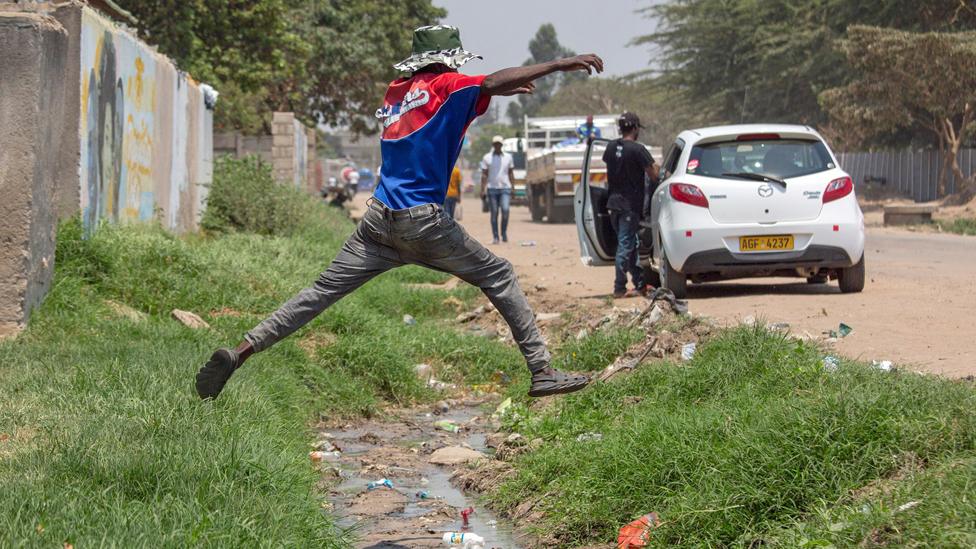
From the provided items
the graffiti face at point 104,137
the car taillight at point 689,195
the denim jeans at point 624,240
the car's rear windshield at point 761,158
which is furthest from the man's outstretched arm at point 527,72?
the denim jeans at point 624,240

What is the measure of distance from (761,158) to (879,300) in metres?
1.59

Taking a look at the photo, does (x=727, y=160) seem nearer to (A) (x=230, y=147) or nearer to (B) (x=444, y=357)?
(B) (x=444, y=357)

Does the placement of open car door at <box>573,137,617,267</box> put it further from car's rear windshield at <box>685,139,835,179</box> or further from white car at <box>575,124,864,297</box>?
car's rear windshield at <box>685,139,835,179</box>

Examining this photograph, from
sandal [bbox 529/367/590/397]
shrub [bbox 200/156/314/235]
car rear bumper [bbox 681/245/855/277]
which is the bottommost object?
sandal [bbox 529/367/590/397]

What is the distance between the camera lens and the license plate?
10922mm

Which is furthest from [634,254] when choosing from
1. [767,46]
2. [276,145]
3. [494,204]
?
[767,46]

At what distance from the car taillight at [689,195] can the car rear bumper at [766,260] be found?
1.41 feet

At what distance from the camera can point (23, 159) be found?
26.0 feet

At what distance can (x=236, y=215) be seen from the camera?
1630cm

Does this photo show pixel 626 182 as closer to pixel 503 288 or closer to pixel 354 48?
pixel 503 288

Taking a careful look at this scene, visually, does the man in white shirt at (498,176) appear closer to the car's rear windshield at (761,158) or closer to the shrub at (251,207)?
the shrub at (251,207)

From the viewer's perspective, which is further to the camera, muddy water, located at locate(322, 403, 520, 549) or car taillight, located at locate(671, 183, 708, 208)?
car taillight, located at locate(671, 183, 708, 208)

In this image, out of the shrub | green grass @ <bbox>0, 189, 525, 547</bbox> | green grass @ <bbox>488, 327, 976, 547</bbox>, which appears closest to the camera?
green grass @ <bbox>0, 189, 525, 547</bbox>

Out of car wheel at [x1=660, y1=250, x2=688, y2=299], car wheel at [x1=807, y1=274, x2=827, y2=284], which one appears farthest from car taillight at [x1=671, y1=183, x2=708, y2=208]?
car wheel at [x1=807, y1=274, x2=827, y2=284]
